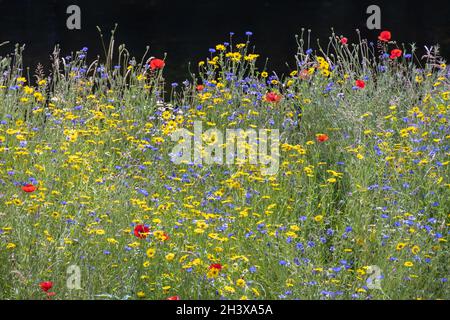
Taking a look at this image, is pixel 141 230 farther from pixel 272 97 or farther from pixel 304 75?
pixel 304 75

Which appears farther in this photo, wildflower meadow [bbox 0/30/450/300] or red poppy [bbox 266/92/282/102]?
red poppy [bbox 266/92/282/102]

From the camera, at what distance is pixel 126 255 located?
4.27m

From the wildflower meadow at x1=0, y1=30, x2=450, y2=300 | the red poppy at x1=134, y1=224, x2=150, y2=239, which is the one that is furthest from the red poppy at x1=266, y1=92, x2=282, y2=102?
the red poppy at x1=134, y1=224, x2=150, y2=239

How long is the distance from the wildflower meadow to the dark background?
17.9ft

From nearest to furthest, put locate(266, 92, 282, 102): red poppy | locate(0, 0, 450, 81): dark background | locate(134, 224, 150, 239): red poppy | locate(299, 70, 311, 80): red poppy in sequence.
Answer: locate(134, 224, 150, 239): red poppy
locate(266, 92, 282, 102): red poppy
locate(299, 70, 311, 80): red poppy
locate(0, 0, 450, 81): dark background

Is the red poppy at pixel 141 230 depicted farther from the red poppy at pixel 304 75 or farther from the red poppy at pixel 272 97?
the red poppy at pixel 304 75

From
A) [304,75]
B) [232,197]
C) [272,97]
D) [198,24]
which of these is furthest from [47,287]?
[198,24]

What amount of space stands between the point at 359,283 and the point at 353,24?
11397 millimetres

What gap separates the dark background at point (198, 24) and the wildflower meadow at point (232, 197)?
17.9 feet

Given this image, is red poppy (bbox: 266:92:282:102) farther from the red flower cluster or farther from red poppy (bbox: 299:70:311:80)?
the red flower cluster

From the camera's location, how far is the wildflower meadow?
3.96 meters

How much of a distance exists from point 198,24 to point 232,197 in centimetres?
1075
